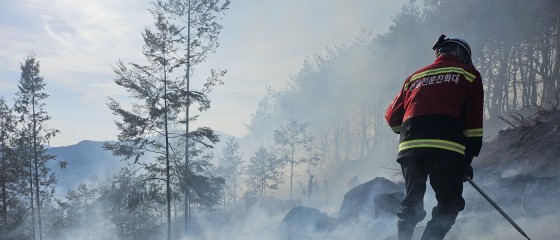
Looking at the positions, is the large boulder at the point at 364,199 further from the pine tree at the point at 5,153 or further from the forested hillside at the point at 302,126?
the pine tree at the point at 5,153

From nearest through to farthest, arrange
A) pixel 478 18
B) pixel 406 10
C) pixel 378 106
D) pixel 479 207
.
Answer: pixel 479 207 < pixel 478 18 < pixel 406 10 < pixel 378 106

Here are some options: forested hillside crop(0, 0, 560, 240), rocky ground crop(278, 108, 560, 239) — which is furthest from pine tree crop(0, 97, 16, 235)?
rocky ground crop(278, 108, 560, 239)

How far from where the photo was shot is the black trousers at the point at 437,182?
115 inches

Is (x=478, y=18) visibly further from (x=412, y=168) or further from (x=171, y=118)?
(x=412, y=168)

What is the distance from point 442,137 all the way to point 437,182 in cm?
41

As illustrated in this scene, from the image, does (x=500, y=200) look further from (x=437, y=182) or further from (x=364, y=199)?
(x=364, y=199)

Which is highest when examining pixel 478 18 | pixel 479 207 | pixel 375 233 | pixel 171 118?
pixel 478 18

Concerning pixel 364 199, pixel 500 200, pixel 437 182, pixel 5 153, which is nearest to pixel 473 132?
pixel 437 182

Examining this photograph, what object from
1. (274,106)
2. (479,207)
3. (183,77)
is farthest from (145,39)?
(274,106)

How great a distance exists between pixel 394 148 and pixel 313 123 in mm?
17074

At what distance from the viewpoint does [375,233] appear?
26.5ft

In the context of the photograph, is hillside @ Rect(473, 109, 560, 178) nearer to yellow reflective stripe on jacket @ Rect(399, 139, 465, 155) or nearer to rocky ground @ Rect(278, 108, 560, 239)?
rocky ground @ Rect(278, 108, 560, 239)

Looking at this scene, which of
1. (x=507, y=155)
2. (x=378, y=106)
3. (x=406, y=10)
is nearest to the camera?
(x=507, y=155)

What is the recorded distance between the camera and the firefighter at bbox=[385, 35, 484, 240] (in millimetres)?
2938
